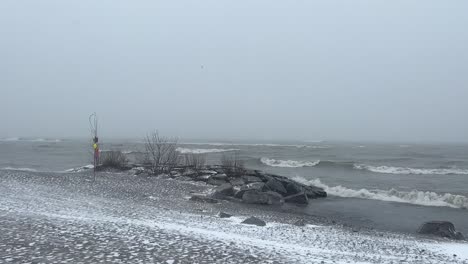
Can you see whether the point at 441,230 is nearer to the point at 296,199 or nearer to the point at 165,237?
the point at 296,199

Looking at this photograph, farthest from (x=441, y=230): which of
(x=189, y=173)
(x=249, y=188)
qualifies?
(x=189, y=173)

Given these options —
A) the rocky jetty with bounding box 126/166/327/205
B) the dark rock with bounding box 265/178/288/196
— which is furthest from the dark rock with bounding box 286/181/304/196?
the dark rock with bounding box 265/178/288/196

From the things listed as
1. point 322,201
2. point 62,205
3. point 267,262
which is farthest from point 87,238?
point 322,201

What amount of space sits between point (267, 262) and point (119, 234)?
12.4 feet

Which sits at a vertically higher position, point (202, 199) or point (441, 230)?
point (202, 199)

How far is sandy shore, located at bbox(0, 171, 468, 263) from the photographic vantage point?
26.8 feet

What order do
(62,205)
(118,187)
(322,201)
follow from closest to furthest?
1. (62,205)
2. (118,187)
3. (322,201)

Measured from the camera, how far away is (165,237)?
9.77m

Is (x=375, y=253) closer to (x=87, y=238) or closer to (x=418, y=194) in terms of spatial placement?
(x=87, y=238)

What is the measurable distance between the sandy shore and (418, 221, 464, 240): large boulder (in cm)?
147

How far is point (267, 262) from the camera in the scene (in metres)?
8.20

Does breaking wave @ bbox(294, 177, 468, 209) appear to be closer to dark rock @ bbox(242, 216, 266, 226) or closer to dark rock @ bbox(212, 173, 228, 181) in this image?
dark rock @ bbox(212, 173, 228, 181)

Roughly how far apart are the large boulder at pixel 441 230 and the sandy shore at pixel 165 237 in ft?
4.81

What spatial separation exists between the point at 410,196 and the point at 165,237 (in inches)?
742
